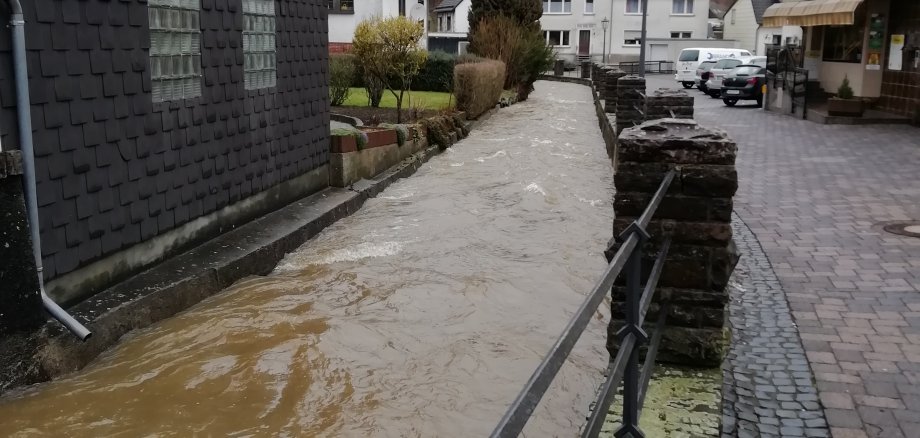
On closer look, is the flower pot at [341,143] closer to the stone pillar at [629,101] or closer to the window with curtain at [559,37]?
the stone pillar at [629,101]

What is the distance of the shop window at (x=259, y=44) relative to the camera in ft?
29.3

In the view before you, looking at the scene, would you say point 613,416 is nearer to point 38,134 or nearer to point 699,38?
point 38,134

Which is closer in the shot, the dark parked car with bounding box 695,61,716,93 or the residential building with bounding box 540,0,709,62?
the dark parked car with bounding box 695,61,716,93

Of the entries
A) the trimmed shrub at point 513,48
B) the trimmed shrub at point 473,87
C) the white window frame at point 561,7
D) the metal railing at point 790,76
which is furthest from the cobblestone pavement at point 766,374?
the white window frame at point 561,7

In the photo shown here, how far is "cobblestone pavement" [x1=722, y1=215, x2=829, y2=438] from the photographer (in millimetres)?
3910

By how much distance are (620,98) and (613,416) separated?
1131 centimetres

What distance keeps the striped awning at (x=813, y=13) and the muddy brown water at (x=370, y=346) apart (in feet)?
40.8

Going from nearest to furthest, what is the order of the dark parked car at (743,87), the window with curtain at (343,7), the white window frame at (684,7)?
the dark parked car at (743,87) → the window with curtain at (343,7) → the white window frame at (684,7)

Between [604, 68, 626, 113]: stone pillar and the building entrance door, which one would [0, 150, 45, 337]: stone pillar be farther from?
the building entrance door

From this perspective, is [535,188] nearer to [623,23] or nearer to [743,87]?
[743,87]

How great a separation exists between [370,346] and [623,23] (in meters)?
58.3

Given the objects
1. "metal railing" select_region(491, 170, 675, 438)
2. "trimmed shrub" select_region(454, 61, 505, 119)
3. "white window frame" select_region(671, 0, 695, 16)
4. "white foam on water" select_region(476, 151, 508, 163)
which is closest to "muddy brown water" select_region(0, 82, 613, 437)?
"metal railing" select_region(491, 170, 675, 438)

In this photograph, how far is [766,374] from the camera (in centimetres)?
450

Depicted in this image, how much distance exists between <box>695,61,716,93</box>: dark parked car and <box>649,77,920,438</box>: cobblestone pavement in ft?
61.6
